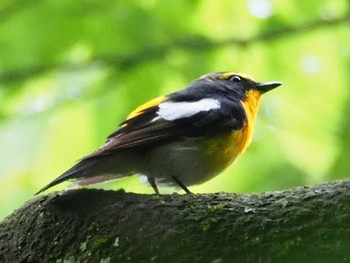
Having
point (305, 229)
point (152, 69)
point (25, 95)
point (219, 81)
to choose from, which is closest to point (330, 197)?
point (305, 229)

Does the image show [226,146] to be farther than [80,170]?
Yes

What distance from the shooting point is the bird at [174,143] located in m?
3.39

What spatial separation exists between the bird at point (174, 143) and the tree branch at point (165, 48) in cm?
73

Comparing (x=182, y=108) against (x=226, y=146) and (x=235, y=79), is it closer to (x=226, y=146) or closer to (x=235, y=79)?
(x=226, y=146)

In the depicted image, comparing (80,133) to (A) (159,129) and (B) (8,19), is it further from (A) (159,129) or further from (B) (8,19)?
(A) (159,129)

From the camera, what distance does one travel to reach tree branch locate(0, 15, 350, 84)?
4664mm

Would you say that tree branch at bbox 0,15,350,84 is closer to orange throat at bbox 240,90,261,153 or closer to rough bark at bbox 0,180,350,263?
orange throat at bbox 240,90,261,153

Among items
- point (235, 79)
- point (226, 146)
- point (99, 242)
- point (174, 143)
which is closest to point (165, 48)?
point (235, 79)

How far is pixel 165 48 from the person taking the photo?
15.8 ft

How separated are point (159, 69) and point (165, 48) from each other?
131 mm

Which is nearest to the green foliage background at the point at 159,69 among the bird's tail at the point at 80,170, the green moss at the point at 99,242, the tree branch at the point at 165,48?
the tree branch at the point at 165,48

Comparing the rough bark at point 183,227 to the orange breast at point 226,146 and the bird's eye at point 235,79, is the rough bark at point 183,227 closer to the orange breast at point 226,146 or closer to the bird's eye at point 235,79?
the orange breast at point 226,146

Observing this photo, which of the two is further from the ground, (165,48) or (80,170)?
(165,48)

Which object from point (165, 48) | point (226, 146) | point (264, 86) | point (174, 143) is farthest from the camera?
point (165, 48)
